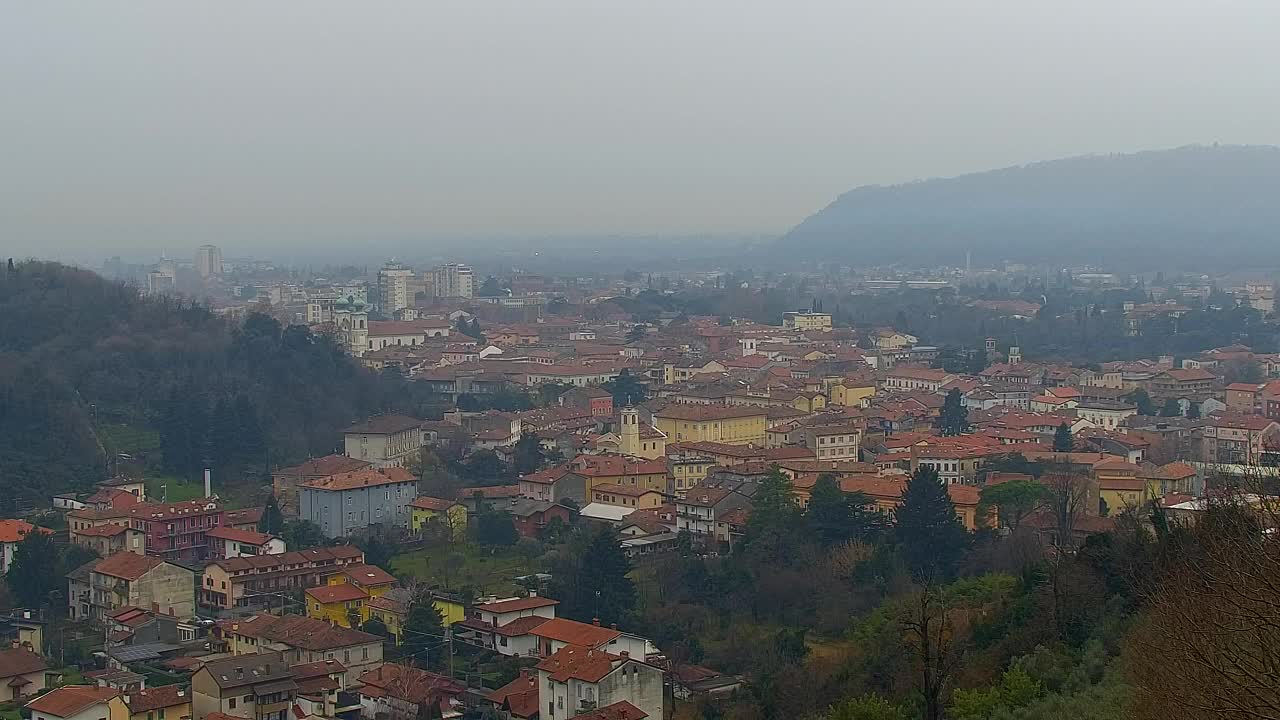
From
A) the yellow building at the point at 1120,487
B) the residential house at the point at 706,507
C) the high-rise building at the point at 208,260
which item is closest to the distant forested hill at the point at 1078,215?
the high-rise building at the point at 208,260

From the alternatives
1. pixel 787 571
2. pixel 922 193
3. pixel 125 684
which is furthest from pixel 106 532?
pixel 922 193

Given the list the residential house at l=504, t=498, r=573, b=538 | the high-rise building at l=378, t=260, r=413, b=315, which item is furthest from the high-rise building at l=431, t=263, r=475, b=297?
the residential house at l=504, t=498, r=573, b=538

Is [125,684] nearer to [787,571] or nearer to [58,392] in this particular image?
[787,571]

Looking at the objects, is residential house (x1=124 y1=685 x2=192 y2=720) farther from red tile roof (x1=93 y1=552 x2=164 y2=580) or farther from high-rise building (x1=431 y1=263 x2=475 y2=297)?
high-rise building (x1=431 y1=263 x2=475 y2=297)

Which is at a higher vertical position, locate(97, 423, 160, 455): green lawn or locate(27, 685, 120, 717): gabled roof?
locate(97, 423, 160, 455): green lawn

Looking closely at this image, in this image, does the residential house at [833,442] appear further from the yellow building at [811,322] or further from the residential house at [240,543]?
the yellow building at [811,322]

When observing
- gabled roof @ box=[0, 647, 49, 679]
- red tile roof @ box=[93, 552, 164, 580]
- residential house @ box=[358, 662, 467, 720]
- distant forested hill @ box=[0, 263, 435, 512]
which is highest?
distant forested hill @ box=[0, 263, 435, 512]
